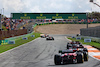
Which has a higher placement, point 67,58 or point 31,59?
point 67,58

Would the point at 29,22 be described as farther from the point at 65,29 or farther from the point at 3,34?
the point at 3,34

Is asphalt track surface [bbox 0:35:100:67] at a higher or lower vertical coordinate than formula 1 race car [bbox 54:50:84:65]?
lower

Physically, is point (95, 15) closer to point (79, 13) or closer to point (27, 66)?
point (79, 13)

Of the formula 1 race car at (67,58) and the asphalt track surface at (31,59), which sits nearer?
the formula 1 race car at (67,58)

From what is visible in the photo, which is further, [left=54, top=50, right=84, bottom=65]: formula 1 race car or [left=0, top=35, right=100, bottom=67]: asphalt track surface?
[left=0, top=35, right=100, bottom=67]: asphalt track surface

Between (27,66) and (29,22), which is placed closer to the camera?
(27,66)

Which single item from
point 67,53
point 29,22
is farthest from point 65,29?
point 67,53

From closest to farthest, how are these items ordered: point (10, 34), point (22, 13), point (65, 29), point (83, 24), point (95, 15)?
point (10, 34)
point (22, 13)
point (65, 29)
point (83, 24)
point (95, 15)

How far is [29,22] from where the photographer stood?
371 ft

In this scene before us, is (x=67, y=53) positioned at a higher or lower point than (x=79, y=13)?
lower

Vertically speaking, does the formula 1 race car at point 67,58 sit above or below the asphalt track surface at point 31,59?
above

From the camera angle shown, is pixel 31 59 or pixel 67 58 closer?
pixel 67 58

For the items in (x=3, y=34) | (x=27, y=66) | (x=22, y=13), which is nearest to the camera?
(x=27, y=66)

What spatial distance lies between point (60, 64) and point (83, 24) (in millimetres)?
108641
